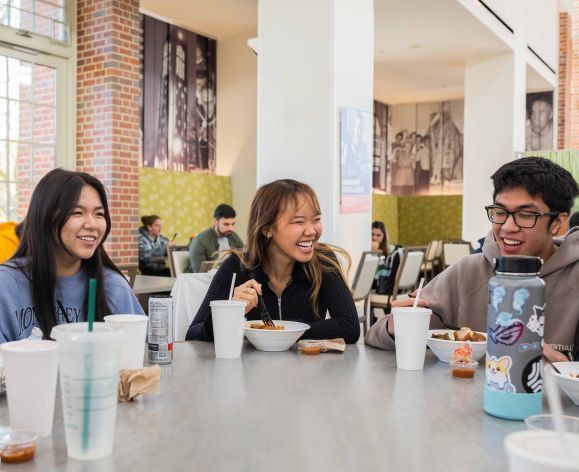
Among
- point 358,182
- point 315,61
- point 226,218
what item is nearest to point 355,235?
point 358,182

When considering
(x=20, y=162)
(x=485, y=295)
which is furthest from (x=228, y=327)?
(x=20, y=162)

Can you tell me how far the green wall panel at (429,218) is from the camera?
1395cm

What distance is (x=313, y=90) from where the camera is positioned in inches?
179

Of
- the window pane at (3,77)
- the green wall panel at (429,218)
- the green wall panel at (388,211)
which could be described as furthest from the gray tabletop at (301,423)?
the green wall panel at (429,218)

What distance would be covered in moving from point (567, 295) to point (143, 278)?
380 centimetres

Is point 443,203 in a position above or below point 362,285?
above

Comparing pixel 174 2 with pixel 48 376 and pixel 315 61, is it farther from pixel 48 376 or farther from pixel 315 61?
pixel 48 376

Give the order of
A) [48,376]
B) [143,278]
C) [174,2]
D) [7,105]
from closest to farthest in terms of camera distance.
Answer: [48,376] → [143,278] → [7,105] → [174,2]

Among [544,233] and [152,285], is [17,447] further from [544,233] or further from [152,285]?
[152,285]

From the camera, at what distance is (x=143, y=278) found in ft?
16.4

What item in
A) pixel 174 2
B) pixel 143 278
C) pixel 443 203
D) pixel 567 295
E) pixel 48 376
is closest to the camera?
pixel 48 376

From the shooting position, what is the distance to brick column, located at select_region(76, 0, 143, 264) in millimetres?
6273

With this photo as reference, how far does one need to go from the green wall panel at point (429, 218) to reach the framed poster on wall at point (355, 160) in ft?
31.0

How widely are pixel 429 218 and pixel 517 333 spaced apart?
13.4m
